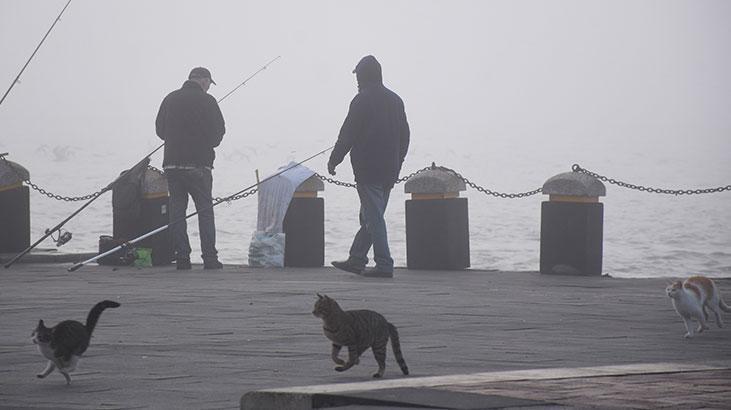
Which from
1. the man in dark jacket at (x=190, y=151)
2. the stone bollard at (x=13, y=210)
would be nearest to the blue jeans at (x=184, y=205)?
the man in dark jacket at (x=190, y=151)

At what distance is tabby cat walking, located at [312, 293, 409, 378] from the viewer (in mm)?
7836

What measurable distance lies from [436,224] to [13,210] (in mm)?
4845

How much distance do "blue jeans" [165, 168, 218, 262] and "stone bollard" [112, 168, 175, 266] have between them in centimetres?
85

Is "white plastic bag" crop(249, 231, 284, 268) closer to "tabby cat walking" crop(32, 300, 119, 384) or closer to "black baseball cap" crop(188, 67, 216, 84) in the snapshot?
"black baseball cap" crop(188, 67, 216, 84)

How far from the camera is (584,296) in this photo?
1335cm

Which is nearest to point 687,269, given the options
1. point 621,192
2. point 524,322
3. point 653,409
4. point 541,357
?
point 524,322

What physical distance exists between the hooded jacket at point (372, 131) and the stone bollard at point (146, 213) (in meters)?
3.04

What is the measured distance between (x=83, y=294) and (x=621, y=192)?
223 feet

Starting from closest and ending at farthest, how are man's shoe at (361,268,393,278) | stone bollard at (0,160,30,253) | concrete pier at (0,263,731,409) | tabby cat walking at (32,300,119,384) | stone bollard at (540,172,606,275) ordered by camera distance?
concrete pier at (0,263,731,409)
tabby cat walking at (32,300,119,384)
man's shoe at (361,268,393,278)
stone bollard at (540,172,606,275)
stone bollard at (0,160,30,253)

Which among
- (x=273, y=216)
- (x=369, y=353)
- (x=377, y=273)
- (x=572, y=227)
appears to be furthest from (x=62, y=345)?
(x=273, y=216)

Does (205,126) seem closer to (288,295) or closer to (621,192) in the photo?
(288,295)

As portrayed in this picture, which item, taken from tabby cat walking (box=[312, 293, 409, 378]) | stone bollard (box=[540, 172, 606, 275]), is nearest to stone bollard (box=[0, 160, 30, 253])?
stone bollard (box=[540, 172, 606, 275])

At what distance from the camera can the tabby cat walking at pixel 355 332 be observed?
7836mm

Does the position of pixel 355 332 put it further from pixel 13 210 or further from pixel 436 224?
pixel 13 210
